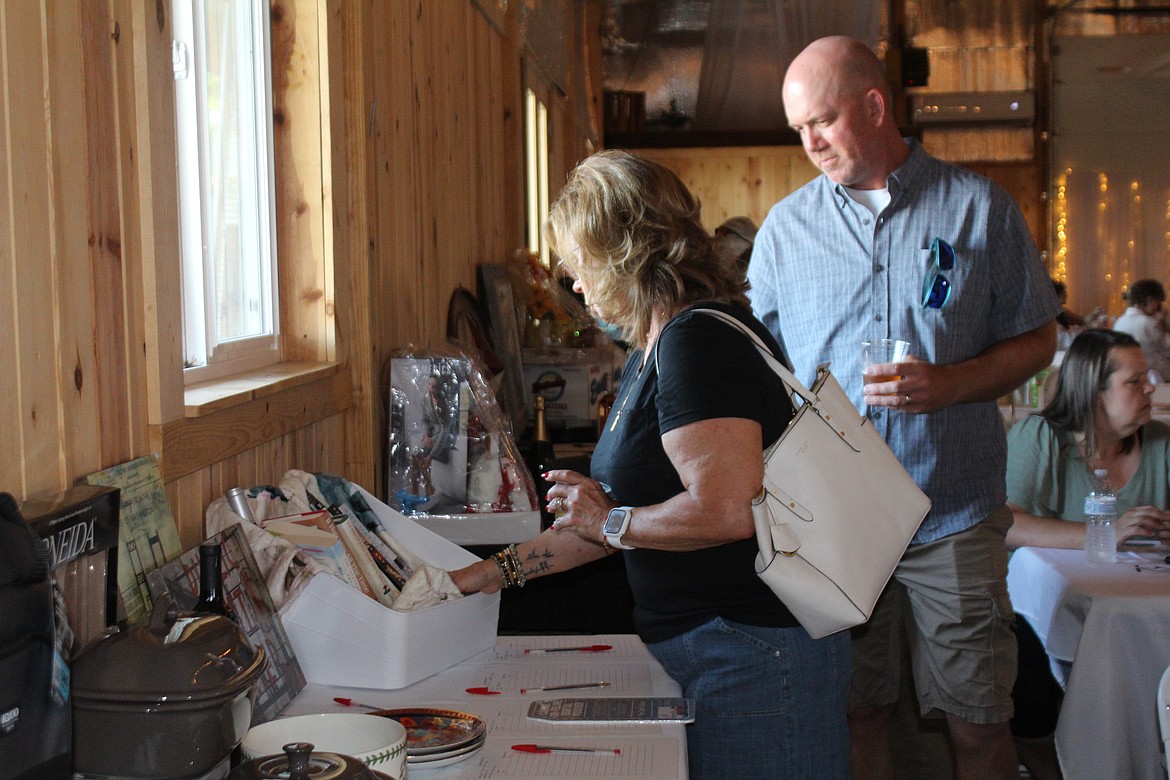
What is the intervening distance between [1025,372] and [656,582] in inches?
40.5

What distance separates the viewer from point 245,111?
2.25 metres

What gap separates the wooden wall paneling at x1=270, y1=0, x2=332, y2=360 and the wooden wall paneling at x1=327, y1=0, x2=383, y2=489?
0.03m

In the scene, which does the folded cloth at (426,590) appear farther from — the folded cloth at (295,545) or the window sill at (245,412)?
the window sill at (245,412)

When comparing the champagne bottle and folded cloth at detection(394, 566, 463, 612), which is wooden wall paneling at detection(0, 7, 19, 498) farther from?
the champagne bottle

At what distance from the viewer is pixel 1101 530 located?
2762 mm

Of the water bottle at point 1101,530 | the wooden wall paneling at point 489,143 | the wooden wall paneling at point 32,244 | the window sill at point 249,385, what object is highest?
the wooden wall paneling at point 489,143

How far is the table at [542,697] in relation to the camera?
4.43 ft

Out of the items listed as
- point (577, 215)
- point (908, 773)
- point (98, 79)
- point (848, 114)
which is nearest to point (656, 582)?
point (577, 215)

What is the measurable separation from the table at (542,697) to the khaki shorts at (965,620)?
2.33 feet

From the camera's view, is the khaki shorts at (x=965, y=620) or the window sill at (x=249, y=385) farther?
the khaki shorts at (x=965, y=620)

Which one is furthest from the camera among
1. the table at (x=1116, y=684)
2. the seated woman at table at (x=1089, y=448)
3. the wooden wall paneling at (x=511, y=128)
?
the wooden wall paneling at (x=511, y=128)

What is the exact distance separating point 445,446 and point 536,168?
3.40m

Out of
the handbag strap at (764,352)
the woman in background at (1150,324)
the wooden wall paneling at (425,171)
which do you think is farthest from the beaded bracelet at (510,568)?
the woman in background at (1150,324)

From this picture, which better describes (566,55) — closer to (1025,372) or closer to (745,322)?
(1025,372)
